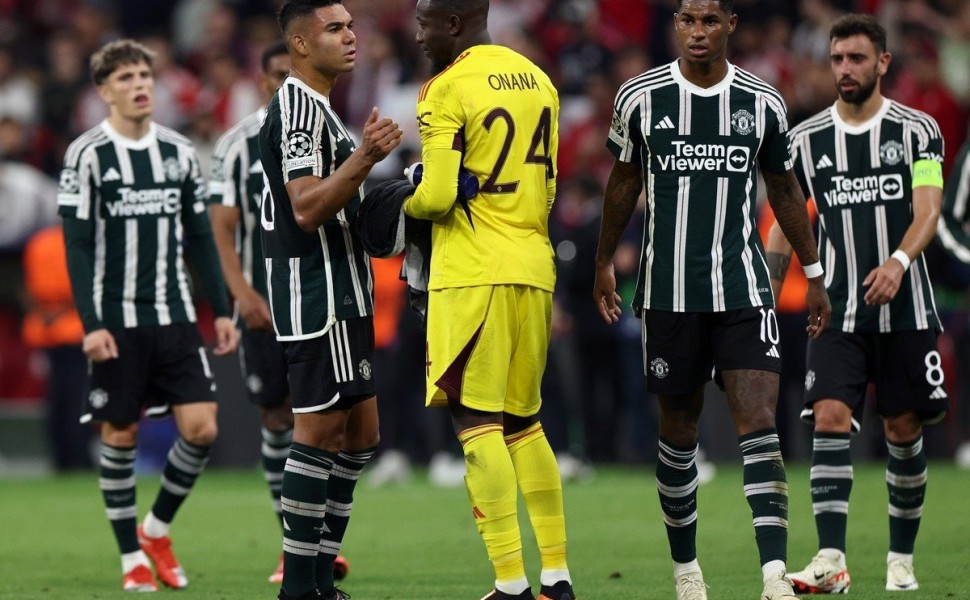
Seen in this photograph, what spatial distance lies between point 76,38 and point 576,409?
25.3 feet

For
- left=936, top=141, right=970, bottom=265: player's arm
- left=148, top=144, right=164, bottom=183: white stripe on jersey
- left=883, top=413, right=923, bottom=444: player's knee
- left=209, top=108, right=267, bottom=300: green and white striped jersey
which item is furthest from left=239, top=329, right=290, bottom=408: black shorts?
left=936, top=141, right=970, bottom=265: player's arm

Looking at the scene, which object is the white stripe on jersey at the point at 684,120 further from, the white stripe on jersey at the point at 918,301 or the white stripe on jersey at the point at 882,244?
the white stripe on jersey at the point at 918,301

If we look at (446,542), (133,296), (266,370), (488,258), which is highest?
(488,258)

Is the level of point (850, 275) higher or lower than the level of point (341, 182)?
lower

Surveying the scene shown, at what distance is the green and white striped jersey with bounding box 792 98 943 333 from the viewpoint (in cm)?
728

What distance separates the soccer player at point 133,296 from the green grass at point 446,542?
0.48 metres

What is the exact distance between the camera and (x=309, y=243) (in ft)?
20.5

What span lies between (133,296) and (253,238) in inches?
30.2

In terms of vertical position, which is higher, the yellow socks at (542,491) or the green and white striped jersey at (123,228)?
the green and white striped jersey at (123,228)

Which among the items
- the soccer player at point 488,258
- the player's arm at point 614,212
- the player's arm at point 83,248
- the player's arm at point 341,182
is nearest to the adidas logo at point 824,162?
the player's arm at point 614,212

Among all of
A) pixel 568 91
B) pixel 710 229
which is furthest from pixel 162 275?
pixel 568 91

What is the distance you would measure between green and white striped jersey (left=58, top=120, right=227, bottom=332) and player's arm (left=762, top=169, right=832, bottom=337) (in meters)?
3.29

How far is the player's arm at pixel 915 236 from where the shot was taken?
687cm

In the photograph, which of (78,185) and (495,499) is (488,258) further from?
(78,185)
